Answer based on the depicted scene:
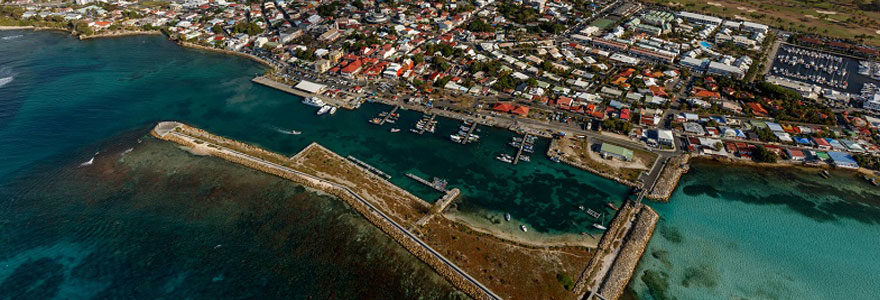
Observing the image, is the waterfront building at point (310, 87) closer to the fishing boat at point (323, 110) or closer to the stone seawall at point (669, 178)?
the fishing boat at point (323, 110)

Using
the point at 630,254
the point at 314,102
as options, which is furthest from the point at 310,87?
the point at 630,254

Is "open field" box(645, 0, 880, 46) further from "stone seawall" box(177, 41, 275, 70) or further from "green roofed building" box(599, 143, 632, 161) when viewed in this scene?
"stone seawall" box(177, 41, 275, 70)

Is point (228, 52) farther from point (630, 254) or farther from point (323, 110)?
point (630, 254)

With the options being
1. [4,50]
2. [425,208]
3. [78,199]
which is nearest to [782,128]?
[425,208]

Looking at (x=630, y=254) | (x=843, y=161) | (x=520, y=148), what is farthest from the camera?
(x=520, y=148)

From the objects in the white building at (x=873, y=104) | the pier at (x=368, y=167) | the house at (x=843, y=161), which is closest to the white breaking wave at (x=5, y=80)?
the pier at (x=368, y=167)
